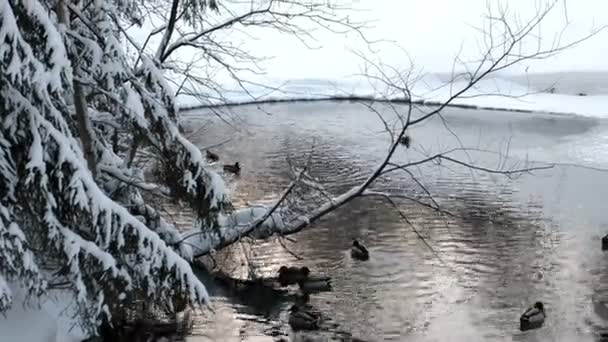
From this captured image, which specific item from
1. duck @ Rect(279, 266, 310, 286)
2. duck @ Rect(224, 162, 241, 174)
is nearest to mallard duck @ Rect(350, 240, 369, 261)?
duck @ Rect(279, 266, 310, 286)

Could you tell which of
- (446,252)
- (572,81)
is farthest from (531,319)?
(572,81)

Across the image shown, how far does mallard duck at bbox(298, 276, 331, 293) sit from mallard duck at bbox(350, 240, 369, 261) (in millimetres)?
1273

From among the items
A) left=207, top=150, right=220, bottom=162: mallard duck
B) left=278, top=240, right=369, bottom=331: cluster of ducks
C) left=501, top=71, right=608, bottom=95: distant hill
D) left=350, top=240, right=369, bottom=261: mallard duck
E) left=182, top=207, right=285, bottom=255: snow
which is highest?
left=501, top=71, right=608, bottom=95: distant hill

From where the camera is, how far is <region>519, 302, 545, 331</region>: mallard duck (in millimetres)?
9461

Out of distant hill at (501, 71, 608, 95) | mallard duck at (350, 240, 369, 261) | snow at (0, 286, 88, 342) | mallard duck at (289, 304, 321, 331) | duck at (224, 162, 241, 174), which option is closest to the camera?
snow at (0, 286, 88, 342)

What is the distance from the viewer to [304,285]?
10.8 m

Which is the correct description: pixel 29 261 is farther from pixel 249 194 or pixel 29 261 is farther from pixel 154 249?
pixel 249 194

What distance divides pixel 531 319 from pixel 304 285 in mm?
3306

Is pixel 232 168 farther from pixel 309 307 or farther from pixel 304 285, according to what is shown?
pixel 309 307

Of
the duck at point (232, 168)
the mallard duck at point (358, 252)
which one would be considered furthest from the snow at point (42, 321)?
the duck at point (232, 168)

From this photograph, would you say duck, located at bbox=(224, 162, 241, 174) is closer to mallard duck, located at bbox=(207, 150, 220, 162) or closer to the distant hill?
mallard duck, located at bbox=(207, 150, 220, 162)

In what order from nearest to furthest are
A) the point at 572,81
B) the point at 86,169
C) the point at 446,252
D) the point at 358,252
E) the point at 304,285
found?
the point at 86,169
the point at 304,285
the point at 358,252
the point at 446,252
the point at 572,81

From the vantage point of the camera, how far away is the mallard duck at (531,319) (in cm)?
946

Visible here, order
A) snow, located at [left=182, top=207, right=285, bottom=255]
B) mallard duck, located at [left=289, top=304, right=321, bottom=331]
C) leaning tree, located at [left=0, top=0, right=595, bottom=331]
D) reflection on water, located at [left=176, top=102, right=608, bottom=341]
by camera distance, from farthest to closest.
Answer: snow, located at [left=182, top=207, right=285, bottom=255] < reflection on water, located at [left=176, top=102, right=608, bottom=341] < mallard duck, located at [left=289, top=304, right=321, bottom=331] < leaning tree, located at [left=0, top=0, right=595, bottom=331]
